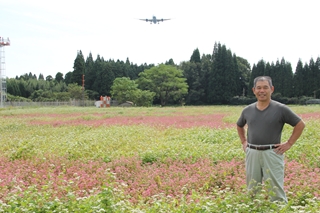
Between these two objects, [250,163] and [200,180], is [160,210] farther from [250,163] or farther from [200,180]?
[200,180]

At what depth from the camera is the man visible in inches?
175

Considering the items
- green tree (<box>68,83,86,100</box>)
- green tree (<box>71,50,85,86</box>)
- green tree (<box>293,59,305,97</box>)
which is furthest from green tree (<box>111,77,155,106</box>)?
green tree (<box>293,59,305,97</box>)

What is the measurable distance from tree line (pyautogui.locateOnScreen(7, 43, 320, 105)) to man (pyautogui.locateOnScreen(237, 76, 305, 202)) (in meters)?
51.7

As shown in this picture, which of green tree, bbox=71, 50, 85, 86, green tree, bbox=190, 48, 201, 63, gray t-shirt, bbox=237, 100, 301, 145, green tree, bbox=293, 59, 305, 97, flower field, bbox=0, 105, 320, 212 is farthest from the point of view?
green tree, bbox=190, 48, 201, 63

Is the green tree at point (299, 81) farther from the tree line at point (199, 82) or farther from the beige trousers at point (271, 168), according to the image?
the beige trousers at point (271, 168)

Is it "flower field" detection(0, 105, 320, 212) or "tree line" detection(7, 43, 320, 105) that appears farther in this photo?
"tree line" detection(7, 43, 320, 105)

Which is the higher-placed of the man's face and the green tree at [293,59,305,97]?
the green tree at [293,59,305,97]

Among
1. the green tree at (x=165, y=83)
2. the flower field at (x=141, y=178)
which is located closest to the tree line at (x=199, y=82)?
the green tree at (x=165, y=83)

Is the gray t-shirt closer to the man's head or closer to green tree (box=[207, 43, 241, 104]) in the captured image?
the man's head

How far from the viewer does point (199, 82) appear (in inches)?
2571

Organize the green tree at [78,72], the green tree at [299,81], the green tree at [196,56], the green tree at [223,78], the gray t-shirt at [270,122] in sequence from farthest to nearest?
the green tree at [196,56], the green tree at [78,72], the green tree at [223,78], the green tree at [299,81], the gray t-shirt at [270,122]

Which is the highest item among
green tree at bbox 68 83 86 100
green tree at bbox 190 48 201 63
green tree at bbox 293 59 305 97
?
green tree at bbox 190 48 201 63

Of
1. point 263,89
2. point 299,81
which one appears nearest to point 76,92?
point 299,81

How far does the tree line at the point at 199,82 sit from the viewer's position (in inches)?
2296
